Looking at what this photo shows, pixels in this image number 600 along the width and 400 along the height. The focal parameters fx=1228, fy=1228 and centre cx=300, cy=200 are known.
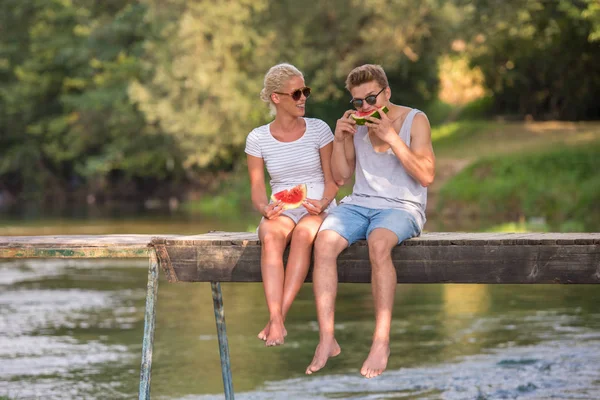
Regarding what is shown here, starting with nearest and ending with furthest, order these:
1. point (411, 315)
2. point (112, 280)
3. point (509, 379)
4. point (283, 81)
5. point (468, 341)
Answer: point (283, 81) < point (509, 379) < point (468, 341) < point (411, 315) < point (112, 280)

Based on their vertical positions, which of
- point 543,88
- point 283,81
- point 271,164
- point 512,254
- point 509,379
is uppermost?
point 543,88

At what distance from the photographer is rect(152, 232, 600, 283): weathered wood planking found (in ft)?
20.6

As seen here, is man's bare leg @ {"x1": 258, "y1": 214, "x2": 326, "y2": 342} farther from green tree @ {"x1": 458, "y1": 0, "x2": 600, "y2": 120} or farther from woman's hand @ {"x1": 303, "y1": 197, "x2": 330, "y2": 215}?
green tree @ {"x1": 458, "y1": 0, "x2": 600, "y2": 120}

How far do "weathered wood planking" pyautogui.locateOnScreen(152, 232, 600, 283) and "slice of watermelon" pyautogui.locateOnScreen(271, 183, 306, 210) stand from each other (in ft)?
1.13

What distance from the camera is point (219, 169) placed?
145 ft

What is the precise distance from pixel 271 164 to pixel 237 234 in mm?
454

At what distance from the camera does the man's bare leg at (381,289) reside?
6.27 m

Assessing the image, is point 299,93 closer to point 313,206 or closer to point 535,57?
point 313,206

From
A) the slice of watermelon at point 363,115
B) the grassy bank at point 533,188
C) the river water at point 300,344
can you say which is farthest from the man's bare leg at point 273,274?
the grassy bank at point 533,188

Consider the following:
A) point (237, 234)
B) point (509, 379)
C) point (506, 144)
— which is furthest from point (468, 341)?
point (506, 144)

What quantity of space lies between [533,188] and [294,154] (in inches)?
792

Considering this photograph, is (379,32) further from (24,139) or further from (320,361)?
(320,361)

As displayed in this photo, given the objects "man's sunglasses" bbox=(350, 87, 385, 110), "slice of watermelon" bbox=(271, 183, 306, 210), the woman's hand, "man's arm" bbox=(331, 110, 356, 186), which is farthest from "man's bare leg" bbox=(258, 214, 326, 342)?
"man's sunglasses" bbox=(350, 87, 385, 110)

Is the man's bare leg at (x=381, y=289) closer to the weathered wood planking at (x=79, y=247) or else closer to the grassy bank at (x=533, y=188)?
the weathered wood planking at (x=79, y=247)
